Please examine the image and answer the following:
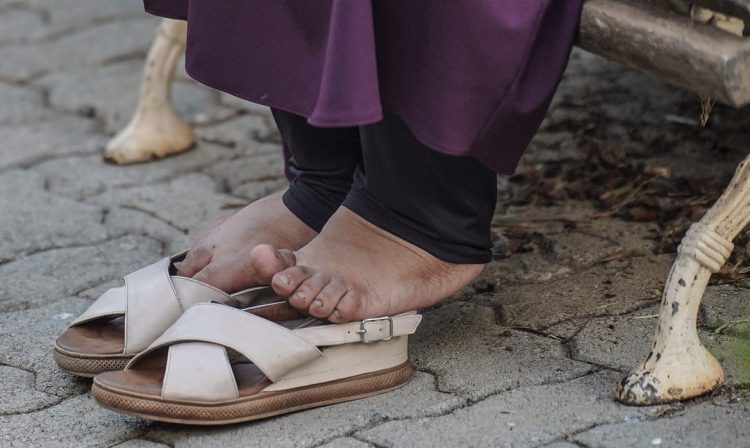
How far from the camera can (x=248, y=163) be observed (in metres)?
2.40

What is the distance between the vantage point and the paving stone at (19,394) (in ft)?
4.60

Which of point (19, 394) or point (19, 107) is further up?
point (19, 394)

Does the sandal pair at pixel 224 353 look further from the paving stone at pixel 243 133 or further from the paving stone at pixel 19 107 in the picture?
the paving stone at pixel 19 107

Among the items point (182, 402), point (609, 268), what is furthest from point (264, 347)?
point (609, 268)

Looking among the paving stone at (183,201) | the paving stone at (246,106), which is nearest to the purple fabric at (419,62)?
the paving stone at (183,201)

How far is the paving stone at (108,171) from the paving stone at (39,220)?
44mm

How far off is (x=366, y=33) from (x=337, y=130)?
0.37m

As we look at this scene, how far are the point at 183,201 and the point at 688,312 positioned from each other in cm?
120

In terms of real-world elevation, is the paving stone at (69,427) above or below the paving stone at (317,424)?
below

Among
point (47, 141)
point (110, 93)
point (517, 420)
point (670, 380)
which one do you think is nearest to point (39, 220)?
point (47, 141)

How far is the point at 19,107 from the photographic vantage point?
285cm

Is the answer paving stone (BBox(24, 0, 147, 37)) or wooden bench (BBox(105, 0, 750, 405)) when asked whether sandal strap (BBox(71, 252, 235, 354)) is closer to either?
wooden bench (BBox(105, 0, 750, 405))

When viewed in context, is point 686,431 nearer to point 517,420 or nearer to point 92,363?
point 517,420

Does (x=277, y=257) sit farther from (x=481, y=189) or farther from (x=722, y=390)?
(x=722, y=390)
